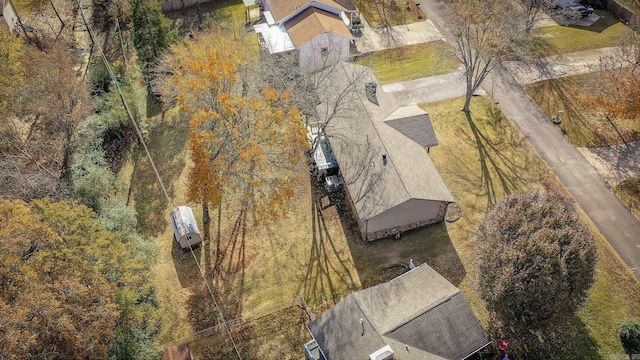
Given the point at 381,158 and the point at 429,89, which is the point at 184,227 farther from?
the point at 429,89

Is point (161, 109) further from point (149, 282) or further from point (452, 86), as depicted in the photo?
point (452, 86)

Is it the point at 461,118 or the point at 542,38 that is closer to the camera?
the point at 461,118

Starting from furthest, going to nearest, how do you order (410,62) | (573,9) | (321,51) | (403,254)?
(573,9) < (410,62) < (321,51) < (403,254)

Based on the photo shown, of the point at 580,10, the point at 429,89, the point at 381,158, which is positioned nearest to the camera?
the point at 381,158

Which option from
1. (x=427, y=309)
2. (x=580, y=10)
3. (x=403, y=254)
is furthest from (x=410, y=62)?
(x=427, y=309)

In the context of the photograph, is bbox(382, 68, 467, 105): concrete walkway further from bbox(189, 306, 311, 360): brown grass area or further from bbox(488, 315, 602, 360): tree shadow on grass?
bbox(189, 306, 311, 360): brown grass area

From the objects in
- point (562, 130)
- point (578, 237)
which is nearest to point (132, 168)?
point (578, 237)
